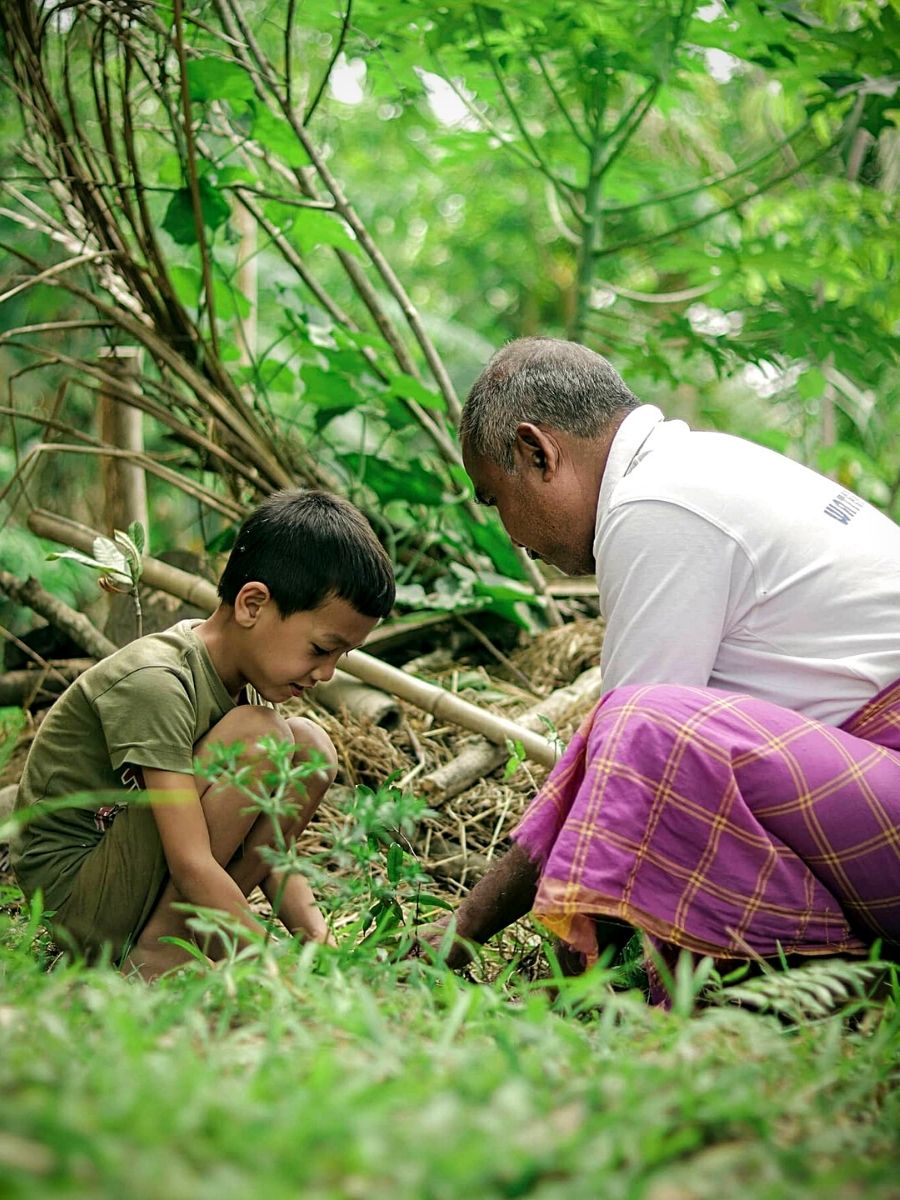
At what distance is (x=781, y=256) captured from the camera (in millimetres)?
3605

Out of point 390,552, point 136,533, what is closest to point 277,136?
point 390,552

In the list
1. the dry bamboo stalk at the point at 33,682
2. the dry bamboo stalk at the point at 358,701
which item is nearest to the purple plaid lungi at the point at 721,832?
the dry bamboo stalk at the point at 358,701

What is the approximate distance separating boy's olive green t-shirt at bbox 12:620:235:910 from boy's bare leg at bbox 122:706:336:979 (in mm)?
68

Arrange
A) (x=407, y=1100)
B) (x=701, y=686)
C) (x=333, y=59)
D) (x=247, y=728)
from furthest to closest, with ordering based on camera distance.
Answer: (x=333, y=59) < (x=247, y=728) < (x=701, y=686) < (x=407, y=1100)

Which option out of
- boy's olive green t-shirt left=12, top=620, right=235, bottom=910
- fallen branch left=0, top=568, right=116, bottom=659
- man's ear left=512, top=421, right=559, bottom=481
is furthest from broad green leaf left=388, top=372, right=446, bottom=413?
boy's olive green t-shirt left=12, top=620, right=235, bottom=910

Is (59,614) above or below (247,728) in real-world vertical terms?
below

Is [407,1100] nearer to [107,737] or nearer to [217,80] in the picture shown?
[107,737]

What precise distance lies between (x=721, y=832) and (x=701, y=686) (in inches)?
9.0

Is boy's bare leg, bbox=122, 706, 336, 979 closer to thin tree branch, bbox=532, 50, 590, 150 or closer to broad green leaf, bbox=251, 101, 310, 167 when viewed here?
broad green leaf, bbox=251, 101, 310, 167

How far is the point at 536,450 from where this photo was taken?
1.92 metres

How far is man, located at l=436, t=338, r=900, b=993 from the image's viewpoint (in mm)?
1541

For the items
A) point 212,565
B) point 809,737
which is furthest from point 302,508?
point 212,565

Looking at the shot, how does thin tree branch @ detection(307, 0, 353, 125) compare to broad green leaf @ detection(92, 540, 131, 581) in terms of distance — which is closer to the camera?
broad green leaf @ detection(92, 540, 131, 581)

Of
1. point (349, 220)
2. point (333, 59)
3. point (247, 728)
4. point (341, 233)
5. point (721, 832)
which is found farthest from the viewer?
point (341, 233)
